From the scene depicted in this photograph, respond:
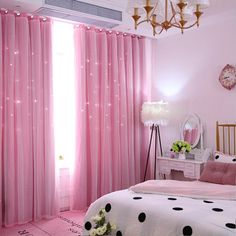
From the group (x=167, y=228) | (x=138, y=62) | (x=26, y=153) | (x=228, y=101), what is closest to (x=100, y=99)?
(x=138, y=62)

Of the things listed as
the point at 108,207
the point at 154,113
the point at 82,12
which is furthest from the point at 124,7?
the point at 108,207

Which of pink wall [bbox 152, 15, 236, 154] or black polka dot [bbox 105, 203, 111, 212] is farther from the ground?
pink wall [bbox 152, 15, 236, 154]

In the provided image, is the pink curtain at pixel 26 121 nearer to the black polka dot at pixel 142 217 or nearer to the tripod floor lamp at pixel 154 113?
the tripod floor lamp at pixel 154 113

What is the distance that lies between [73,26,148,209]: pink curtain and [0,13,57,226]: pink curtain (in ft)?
1.58

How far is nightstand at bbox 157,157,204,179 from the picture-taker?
14.6 feet

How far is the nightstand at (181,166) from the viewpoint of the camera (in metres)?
4.46

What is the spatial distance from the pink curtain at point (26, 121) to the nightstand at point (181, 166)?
159 centimetres

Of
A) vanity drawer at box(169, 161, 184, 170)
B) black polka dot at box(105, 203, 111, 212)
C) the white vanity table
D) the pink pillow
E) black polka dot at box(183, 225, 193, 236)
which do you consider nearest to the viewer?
black polka dot at box(183, 225, 193, 236)

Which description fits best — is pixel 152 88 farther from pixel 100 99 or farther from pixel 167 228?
pixel 167 228

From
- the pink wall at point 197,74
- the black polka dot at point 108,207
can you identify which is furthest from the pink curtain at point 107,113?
the black polka dot at point 108,207

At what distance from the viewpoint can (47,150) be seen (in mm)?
4238

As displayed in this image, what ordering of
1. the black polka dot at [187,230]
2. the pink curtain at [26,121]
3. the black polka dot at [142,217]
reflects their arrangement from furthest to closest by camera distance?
the pink curtain at [26,121], the black polka dot at [142,217], the black polka dot at [187,230]

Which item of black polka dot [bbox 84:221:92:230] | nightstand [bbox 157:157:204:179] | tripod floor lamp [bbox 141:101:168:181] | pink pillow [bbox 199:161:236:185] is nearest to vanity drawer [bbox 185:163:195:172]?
nightstand [bbox 157:157:204:179]

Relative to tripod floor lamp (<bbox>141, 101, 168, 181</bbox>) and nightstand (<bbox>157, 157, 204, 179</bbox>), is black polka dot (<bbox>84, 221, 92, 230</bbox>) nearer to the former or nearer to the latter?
nightstand (<bbox>157, 157, 204, 179</bbox>)
